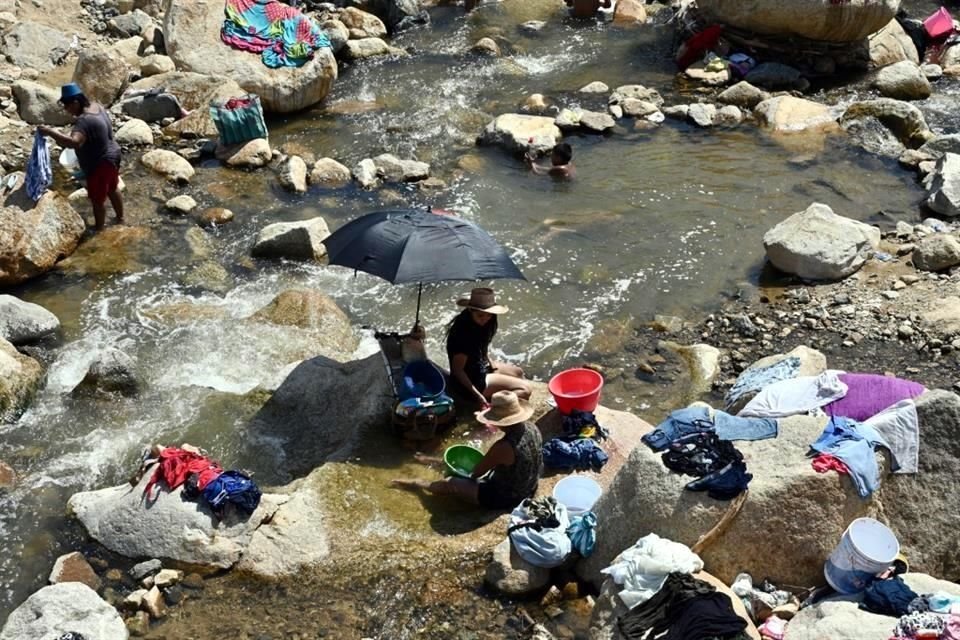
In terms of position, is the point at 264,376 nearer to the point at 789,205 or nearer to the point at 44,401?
the point at 44,401

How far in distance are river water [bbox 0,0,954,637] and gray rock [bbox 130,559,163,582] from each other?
808 millimetres

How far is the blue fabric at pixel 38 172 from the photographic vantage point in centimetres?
1231

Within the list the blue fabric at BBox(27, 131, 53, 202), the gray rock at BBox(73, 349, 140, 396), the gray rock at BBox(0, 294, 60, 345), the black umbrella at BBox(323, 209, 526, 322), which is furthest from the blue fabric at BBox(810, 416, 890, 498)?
the blue fabric at BBox(27, 131, 53, 202)

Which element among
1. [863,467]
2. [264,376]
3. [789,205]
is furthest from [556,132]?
[863,467]

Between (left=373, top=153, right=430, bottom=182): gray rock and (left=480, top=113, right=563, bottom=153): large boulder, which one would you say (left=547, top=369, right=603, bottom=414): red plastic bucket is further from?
(left=480, top=113, right=563, bottom=153): large boulder

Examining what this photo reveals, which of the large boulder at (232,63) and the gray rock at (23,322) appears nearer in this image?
the gray rock at (23,322)

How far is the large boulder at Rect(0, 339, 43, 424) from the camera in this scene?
31.1 feet

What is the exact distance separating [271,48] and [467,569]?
1273cm

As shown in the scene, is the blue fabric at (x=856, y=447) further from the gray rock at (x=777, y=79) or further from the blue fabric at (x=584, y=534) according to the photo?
the gray rock at (x=777, y=79)

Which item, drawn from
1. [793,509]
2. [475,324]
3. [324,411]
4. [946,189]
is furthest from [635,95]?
[793,509]

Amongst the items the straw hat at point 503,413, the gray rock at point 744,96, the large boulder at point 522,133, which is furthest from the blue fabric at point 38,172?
the gray rock at point 744,96

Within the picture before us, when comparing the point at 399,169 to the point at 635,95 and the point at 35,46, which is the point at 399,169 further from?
the point at 35,46

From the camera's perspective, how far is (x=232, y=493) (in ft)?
25.5

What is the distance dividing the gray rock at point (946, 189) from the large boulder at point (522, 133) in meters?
6.05
